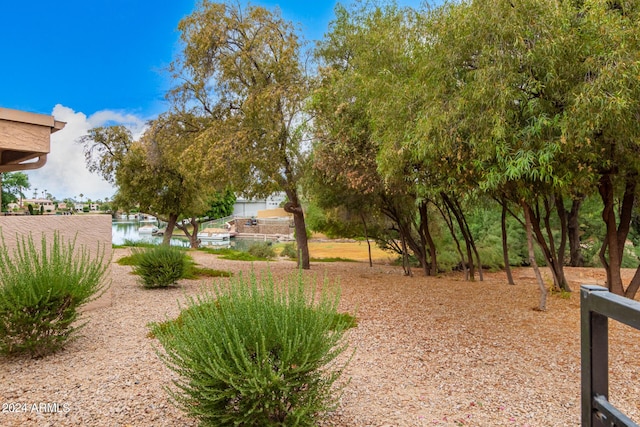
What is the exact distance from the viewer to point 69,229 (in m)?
6.38

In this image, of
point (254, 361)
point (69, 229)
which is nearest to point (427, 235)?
point (69, 229)

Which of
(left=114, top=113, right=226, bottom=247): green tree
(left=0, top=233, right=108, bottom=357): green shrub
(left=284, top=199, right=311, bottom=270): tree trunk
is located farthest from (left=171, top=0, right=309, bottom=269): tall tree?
(left=0, top=233, right=108, bottom=357): green shrub

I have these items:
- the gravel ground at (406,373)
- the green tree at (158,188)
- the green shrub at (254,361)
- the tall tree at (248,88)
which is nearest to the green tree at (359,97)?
the tall tree at (248,88)

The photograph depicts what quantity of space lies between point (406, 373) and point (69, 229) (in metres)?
5.58

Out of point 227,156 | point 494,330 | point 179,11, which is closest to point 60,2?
point 179,11

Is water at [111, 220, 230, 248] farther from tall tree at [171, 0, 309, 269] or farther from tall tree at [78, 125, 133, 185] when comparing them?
tall tree at [171, 0, 309, 269]

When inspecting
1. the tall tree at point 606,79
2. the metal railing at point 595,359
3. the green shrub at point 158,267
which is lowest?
the green shrub at point 158,267

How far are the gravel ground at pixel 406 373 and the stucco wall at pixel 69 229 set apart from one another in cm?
113

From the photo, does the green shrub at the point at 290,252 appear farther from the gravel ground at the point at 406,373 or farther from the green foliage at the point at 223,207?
the green foliage at the point at 223,207

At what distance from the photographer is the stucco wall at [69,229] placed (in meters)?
5.78

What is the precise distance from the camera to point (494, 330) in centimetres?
585

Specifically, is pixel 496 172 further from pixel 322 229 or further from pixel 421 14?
pixel 322 229

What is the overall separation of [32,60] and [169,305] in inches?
443

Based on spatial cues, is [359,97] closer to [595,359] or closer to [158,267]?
[158,267]
